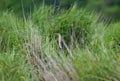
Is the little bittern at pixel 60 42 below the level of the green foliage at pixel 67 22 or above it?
below

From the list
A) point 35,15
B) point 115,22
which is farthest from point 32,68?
point 115,22

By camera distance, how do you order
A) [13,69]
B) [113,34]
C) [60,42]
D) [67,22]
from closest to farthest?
1. [13,69]
2. [60,42]
3. [67,22]
4. [113,34]

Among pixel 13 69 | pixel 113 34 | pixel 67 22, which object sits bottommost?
pixel 13 69

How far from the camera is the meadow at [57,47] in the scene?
3.20m

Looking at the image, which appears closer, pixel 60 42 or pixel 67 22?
pixel 60 42

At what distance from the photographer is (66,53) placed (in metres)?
3.88

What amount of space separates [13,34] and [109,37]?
1.26m

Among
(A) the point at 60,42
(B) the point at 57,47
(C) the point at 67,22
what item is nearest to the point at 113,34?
(C) the point at 67,22

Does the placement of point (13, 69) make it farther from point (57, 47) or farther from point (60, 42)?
point (60, 42)

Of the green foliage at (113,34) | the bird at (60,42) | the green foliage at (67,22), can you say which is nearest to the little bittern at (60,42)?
the bird at (60,42)

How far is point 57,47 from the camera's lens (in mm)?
4250

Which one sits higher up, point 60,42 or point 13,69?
point 60,42

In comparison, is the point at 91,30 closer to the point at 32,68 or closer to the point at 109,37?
the point at 109,37

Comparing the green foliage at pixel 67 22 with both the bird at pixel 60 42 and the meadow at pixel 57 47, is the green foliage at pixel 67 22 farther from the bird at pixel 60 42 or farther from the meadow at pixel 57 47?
the bird at pixel 60 42
